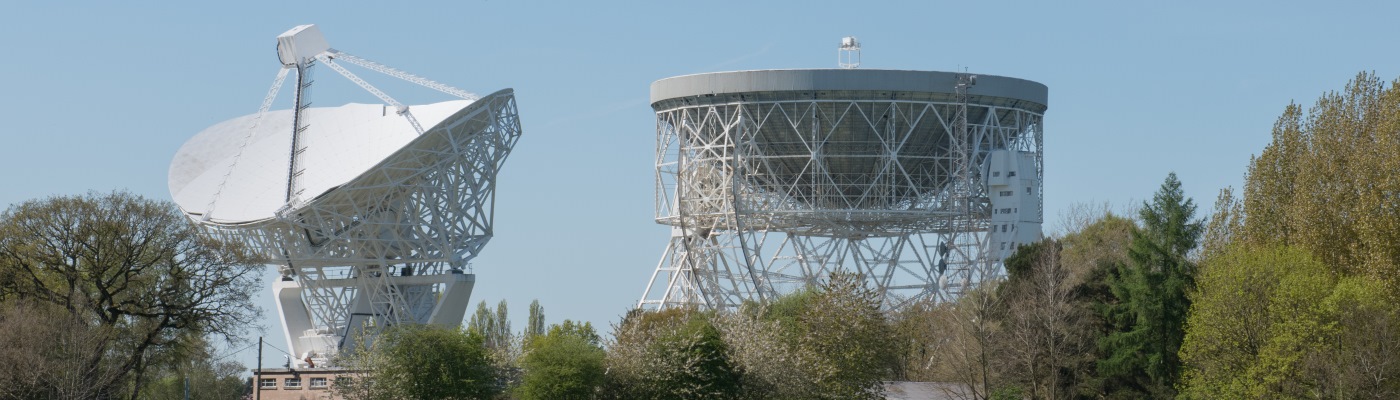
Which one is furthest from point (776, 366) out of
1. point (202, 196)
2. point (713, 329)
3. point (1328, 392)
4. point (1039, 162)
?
point (202, 196)

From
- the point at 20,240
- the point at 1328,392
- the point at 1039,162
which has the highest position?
the point at 1039,162

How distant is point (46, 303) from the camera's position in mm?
61812

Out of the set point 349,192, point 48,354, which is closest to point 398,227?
point 349,192

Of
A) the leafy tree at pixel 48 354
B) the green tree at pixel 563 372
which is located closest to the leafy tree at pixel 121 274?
the leafy tree at pixel 48 354

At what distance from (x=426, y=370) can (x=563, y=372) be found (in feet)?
13.1

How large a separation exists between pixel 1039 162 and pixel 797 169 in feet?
28.8

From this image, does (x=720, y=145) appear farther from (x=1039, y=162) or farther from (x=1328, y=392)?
(x=1328, y=392)

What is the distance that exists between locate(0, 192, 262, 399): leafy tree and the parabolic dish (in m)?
14.3

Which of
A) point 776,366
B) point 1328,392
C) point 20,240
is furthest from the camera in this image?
point 20,240

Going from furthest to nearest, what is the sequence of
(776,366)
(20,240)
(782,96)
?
(782,96)
(20,240)
(776,366)

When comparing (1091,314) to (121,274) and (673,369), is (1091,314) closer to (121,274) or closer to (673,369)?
(673,369)

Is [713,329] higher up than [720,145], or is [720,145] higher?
[720,145]

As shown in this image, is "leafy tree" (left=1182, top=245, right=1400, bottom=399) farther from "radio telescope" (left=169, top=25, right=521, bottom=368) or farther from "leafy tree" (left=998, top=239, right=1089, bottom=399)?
"radio telescope" (left=169, top=25, right=521, bottom=368)

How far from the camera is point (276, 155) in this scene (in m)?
81.6
